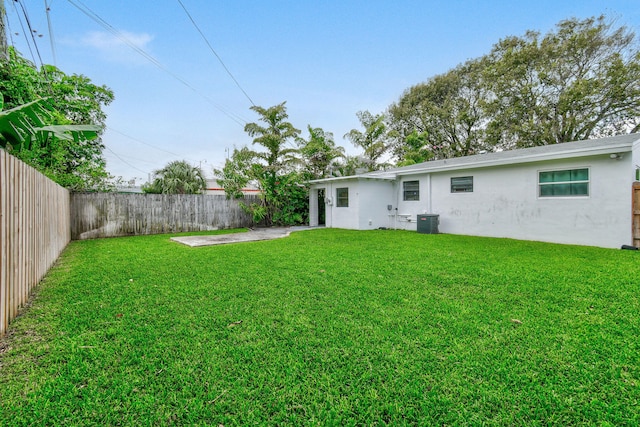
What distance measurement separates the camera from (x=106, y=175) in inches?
448

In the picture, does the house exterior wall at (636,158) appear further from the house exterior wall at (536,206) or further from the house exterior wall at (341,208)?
the house exterior wall at (341,208)

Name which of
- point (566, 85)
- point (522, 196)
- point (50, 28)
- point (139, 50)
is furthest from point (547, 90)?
point (50, 28)

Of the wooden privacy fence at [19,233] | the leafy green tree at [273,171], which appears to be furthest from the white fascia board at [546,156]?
the wooden privacy fence at [19,233]

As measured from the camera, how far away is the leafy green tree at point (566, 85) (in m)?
16.0

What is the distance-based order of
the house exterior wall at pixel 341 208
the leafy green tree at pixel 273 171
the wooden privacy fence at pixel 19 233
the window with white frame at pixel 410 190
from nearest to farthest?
the wooden privacy fence at pixel 19 233
the window with white frame at pixel 410 190
the house exterior wall at pixel 341 208
the leafy green tree at pixel 273 171

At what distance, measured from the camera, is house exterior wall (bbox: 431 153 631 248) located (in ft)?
25.0

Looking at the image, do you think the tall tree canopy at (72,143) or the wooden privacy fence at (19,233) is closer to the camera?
the wooden privacy fence at (19,233)

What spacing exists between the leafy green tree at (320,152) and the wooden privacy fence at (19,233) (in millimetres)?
12866

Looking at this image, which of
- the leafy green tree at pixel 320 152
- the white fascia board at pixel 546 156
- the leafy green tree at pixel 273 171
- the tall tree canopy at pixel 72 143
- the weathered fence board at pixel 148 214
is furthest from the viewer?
the leafy green tree at pixel 320 152

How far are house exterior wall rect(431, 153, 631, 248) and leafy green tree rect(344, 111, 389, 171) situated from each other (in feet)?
29.3

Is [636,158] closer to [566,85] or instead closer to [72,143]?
[566,85]

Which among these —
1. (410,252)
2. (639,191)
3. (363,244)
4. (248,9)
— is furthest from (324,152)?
(639,191)

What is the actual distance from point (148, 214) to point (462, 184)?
40.2 feet

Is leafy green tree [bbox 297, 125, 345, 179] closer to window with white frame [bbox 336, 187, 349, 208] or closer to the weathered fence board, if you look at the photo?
window with white frame [bbox 336, 187, 349, 208]
